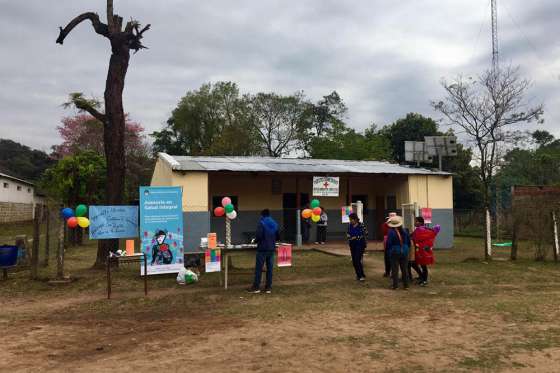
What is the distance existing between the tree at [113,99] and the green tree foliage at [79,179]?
949 cm

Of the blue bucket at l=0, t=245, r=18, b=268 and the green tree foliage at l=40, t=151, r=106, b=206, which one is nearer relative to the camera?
the blue bucket at l=0, t=245, r=18, b=268

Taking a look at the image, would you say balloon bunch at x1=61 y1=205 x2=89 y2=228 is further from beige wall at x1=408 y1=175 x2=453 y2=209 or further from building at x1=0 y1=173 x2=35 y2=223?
building at x1=0 y1=173 x2=35 y2=223

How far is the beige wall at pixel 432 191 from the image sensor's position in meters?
19.4

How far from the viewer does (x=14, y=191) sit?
3353cm

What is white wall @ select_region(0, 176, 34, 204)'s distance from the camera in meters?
31.5

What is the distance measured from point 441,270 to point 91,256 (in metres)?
11.0

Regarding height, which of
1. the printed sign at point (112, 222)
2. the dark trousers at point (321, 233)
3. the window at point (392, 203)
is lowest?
the dark trousers at point (321, 233)

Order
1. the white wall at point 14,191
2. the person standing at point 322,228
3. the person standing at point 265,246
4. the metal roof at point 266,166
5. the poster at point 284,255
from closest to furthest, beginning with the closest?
1. the person standing at point 265,246
2. the poster at point 284,255
3. the metal roof at point 266,166
4. the person standing at point 322,228
5. the white wall at point 14,191

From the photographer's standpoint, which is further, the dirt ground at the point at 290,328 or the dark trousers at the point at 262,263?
→ the dark trousers at the point at 262,263

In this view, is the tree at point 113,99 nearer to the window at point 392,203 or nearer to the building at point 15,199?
the window at point 392,203

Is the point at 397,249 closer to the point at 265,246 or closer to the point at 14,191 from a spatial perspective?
the point at 265,246

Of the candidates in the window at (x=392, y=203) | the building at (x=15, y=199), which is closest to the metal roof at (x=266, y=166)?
the window at (x=392, y=203)

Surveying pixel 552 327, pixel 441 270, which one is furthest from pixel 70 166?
pixel 552 327

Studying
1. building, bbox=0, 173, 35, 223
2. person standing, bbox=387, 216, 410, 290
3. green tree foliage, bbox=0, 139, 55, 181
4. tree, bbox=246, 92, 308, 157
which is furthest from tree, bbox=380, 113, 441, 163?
green tree foliage, bbox=0, 139, 55, 181
